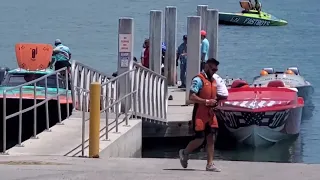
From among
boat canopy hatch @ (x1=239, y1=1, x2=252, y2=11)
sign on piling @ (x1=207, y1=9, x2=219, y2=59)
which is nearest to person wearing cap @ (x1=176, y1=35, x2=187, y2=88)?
sign on piling @ (x1=207, y1=9, x2=219, y2=59)

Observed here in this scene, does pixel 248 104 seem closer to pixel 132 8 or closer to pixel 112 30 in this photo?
pixel 112 30

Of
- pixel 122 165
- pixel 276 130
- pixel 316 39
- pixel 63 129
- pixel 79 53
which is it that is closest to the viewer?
pixel 122 165

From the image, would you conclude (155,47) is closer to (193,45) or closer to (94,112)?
(193,45)

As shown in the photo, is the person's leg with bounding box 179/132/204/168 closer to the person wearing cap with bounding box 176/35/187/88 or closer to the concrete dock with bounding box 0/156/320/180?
the concrete dock with bounding box 0/156/320/180

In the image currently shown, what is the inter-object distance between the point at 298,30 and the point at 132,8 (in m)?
20.5

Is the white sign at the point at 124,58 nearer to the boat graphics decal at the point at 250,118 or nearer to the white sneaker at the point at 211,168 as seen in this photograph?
the boat graphics decal at the point at 250,118

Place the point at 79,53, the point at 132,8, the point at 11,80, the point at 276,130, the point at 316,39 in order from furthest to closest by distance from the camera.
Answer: the point at 132,8 < the point at 316,39 < the point at 79,53 < the point at 276,130 < the point at 11,80

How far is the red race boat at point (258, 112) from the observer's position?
68.4 ft

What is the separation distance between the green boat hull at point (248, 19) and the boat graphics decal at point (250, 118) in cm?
4456

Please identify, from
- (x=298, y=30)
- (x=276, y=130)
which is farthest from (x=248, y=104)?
(x=298, y=30)

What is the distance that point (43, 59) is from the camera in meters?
21.8

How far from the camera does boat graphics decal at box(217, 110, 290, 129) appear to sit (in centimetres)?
2098

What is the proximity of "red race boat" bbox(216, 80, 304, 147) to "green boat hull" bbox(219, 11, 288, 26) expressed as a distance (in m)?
44.0

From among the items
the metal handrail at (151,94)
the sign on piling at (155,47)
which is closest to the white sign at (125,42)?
the metal handrail at (151,94)
